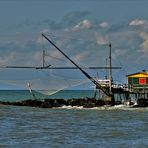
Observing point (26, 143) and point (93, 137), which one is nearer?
point (26, 143)

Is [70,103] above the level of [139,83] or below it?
below

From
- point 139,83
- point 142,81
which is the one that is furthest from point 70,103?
point 142,81

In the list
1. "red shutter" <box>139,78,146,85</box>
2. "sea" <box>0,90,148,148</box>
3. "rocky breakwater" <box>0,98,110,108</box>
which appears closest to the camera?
"sea" <box>0,90,148,148</box>

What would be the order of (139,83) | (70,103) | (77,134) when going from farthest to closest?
(139,83)
(70,103)
(77,134)

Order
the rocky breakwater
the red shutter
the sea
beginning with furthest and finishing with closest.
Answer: the red shutter → the rocky breakwater → the sea

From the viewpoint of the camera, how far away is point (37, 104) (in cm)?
8250

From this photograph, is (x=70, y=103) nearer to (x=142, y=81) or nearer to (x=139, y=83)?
(x=139, y=83)

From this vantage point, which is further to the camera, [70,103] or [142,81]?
[70,103]

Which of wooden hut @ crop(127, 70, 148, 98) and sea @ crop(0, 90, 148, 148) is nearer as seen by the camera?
sea @ crop(0, 90, 148, 148)

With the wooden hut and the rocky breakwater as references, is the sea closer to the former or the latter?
the rocky breakwater

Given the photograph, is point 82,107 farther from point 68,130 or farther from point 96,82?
point 68,130

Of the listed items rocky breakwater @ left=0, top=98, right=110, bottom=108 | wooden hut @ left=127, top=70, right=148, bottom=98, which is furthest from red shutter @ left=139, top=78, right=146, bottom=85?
rocky breakwater @ left=0, top=98, right=110, bottom=108

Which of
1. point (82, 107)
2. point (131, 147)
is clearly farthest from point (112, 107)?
point (131, 147)

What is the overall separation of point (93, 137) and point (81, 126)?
893 cm
